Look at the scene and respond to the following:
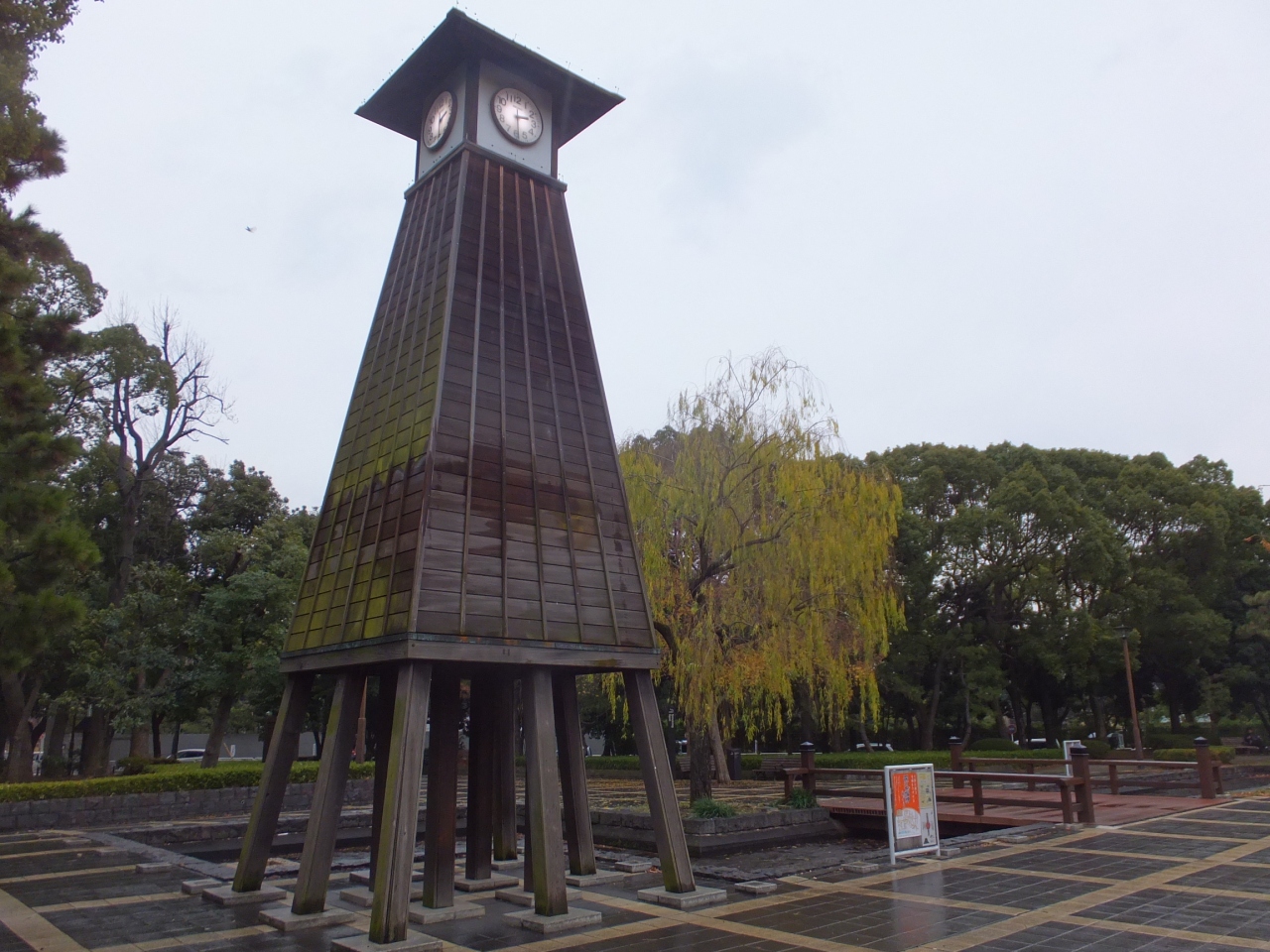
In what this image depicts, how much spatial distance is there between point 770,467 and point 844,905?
7.57 metres

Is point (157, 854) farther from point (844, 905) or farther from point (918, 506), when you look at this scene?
point (918, 506)

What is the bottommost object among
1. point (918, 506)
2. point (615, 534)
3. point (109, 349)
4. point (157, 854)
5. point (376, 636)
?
point (157, 854)

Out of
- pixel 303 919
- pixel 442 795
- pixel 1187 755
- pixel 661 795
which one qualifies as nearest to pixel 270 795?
pixel 303 919

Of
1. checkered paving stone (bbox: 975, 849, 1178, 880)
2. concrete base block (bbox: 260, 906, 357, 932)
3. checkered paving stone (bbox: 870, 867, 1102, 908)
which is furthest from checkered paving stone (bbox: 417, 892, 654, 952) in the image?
checkered paving stone (bbox: 975, 849, 1178, 880)

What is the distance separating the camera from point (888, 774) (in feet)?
31.5

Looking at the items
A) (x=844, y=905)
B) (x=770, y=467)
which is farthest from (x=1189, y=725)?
(x=844, y=905)

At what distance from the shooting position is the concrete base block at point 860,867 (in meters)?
8.93

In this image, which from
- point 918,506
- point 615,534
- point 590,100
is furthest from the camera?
point 918,506

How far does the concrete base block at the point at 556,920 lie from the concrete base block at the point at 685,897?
0.74m

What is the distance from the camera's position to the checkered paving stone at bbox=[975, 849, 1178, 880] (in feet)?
28.0

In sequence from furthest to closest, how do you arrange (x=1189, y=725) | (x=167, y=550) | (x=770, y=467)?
(x=1189, y=725)
(x=167, y=550)
(x=770, y=467)

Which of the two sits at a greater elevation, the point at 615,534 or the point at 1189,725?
the point at 615,534

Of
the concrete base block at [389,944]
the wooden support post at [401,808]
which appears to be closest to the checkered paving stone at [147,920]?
the concrete base block at [389,944]

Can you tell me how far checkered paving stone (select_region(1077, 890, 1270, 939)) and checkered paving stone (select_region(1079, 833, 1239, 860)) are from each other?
2.39 m
